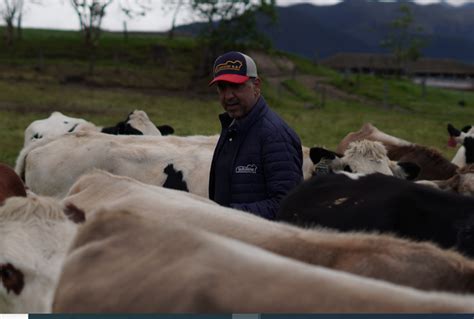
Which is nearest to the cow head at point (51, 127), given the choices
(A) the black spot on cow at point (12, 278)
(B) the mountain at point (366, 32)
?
(A) the black spot on cow at point (12, 278)

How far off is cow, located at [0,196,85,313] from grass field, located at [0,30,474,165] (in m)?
10.7

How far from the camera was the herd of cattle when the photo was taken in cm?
177

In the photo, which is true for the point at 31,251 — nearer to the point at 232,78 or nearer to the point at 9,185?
the point at 9,185

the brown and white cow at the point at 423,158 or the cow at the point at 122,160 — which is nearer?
the cow at the point at 122,160

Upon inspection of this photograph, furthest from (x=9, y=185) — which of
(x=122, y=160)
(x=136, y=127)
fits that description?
(x=136, y=127)

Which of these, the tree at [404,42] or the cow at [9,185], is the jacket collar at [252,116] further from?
the tree at [404,42]

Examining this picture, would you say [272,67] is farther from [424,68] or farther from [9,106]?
[424,68]

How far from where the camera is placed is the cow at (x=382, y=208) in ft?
12.5

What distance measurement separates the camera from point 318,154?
6594 mm

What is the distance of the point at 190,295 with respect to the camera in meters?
1.81

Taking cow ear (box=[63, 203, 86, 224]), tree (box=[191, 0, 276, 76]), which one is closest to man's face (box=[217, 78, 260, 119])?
cow ear (box=[63, 203, 86, 224])

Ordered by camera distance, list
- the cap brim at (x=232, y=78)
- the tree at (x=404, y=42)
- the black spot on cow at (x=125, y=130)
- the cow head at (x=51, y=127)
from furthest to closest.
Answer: the tree at (x=404, y=42) → the cow head at (x=51, y=127) → the black spot on cow at (x=125, y=130) → the cap brim at (x=232, y=78)

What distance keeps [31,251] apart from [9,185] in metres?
1.31

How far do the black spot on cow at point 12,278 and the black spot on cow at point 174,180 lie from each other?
4.16m
